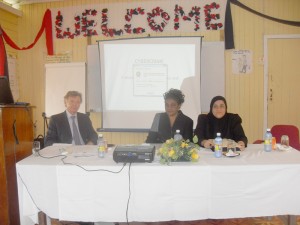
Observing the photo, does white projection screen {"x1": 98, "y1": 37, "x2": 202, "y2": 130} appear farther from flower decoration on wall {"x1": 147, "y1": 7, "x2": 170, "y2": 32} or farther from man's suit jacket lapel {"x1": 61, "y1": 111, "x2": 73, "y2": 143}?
man's suit jacket lapel {"x1": 61, "y1": 111, "x2": 73, "y2": 143}

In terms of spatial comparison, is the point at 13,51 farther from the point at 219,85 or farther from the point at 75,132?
the point at 219,85

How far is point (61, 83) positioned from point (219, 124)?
9.24ft

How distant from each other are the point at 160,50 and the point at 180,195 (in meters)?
2.68

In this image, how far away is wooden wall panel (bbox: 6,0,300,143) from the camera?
4.26 m

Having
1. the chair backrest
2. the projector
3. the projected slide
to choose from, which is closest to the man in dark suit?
the projector

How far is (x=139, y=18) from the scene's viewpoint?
173 inches

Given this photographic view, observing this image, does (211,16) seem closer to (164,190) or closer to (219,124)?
(219,124)

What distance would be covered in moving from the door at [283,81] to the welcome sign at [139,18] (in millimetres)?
947

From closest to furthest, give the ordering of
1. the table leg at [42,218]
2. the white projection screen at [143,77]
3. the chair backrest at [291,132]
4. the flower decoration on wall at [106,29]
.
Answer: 1. the table leg at [42,218]
2. the chair backrest at [291,132]
3. the white projection screen at [143,77]
4. the flower decoration on wall at [106,29]

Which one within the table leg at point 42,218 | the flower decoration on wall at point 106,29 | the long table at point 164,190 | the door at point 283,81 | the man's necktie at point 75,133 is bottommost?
the table leg at point 42,218

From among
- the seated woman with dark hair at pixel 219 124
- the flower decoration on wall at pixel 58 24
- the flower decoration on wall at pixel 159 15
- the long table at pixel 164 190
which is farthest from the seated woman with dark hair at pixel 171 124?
the flower decoration on wall at pixel 58 24

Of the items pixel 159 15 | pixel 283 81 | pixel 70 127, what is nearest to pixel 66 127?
pixel 70 127

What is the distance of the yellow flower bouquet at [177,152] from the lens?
2.10 metres

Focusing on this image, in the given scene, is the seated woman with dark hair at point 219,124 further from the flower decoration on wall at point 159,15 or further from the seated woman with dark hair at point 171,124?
the flower decoration on wall at point 159,15
